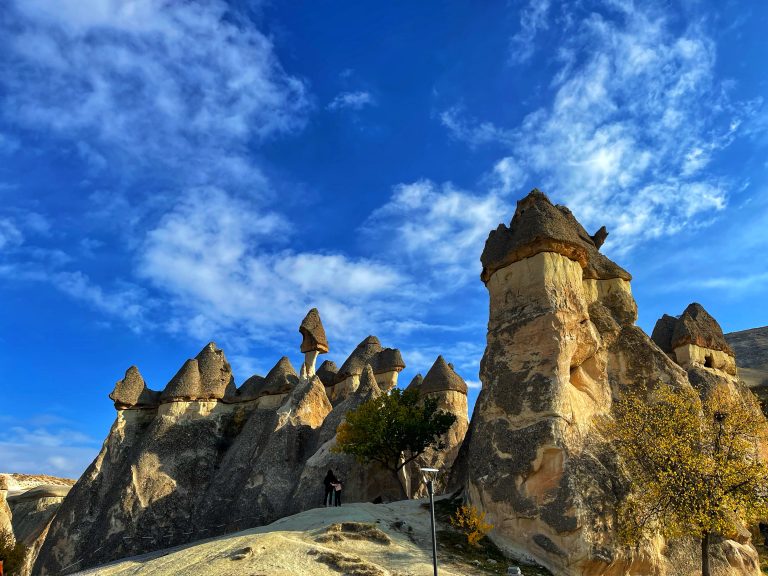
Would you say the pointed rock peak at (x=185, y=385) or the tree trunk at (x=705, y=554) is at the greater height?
the pointed rock peak at (x=185, y=385)

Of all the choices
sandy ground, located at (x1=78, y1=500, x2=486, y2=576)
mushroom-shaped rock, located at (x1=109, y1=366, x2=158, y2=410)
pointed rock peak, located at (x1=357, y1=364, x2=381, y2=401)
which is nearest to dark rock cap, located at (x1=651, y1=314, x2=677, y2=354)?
pointed rock peak, located at (x1=357, y1=364, x2=381, y2=401)

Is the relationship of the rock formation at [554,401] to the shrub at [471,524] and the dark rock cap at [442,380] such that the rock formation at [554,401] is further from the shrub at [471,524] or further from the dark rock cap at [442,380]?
the dark rock cap at [442,380]

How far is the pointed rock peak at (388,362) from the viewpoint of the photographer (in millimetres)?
43719

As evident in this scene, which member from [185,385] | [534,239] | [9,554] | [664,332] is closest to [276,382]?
[185,385]

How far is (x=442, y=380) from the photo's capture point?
3925 centimetres

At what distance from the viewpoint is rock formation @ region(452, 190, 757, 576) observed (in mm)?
18172

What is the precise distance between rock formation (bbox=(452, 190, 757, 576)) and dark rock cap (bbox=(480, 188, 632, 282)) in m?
0.05

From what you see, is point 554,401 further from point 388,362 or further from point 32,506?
point 32,506

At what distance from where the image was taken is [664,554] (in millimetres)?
19297

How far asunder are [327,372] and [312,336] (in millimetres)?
7574

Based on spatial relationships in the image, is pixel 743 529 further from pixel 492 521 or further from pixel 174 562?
pixel 174 562

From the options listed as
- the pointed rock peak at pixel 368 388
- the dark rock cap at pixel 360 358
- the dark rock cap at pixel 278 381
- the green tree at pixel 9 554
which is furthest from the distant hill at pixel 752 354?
the green tree at pixel 9 554

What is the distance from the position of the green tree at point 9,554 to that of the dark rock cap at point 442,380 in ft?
76.2

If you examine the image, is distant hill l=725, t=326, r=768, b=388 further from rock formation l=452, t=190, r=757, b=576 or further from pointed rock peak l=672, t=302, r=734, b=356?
rock formation l=452, t=190, r=757, b=576
